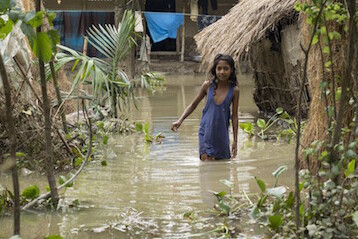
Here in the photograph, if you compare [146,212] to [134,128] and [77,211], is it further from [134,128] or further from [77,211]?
[134,128]

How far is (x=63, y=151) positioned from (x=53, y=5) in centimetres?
1548

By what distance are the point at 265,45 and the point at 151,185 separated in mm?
5352

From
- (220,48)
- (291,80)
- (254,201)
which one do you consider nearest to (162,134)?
(220,48)

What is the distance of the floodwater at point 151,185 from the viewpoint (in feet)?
15.2

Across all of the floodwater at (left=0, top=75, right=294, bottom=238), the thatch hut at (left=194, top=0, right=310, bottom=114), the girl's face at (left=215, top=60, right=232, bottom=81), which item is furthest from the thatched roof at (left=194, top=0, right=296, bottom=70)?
the girl's face at (left=215, top=60, right=232, bottom=81)

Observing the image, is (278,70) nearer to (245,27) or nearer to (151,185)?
(245,27)

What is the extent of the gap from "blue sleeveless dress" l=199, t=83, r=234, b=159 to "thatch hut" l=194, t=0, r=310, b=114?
2.38 metres

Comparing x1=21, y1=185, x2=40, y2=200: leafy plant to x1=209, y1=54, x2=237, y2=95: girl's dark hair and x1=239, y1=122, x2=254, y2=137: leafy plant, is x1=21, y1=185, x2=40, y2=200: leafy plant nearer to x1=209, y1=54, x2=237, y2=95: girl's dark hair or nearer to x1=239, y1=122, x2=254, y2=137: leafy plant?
x1=209, y1=54, x2=237, y2=95: girl's dark hair

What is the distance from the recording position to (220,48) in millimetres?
9516

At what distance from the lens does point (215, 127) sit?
6719 mm

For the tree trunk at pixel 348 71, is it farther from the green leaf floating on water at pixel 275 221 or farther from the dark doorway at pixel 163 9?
the dark doorway at pixel 163 9

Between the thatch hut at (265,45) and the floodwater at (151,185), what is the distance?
1.24 meters

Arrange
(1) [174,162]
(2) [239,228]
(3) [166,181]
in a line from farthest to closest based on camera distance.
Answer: (1) [174,162], (3) [166,181], (2) [239,228]

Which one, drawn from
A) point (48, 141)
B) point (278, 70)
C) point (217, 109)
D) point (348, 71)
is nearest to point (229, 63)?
point (217, 109)
